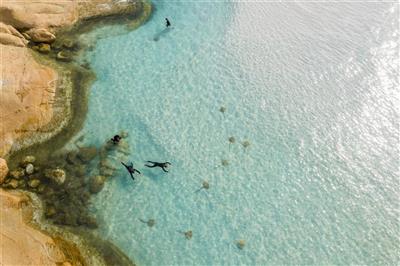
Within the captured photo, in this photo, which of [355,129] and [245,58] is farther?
[245,58]

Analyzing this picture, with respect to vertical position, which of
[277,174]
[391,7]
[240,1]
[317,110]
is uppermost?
[391,7]

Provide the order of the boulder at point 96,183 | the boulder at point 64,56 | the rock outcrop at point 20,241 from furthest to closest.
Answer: the boulder at point 64,56 → the boulder at point 96,183 → the rock outcrop at point 20,241

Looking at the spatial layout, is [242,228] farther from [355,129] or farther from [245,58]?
[245,58]

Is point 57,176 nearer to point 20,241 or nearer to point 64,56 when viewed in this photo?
point 20,241

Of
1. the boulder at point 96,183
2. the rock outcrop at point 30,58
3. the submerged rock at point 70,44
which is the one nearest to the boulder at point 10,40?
the rock outcrop at point 30,58

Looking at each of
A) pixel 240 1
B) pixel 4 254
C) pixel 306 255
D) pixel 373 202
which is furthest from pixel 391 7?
pixel 4 254

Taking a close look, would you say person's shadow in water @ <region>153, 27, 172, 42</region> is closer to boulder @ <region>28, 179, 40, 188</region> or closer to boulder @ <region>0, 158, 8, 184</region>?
boulder @ <region>28, 179, 40, 188</region>

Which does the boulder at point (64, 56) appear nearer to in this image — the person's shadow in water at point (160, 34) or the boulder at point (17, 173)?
the person's shadow in water at point (160, 34)
